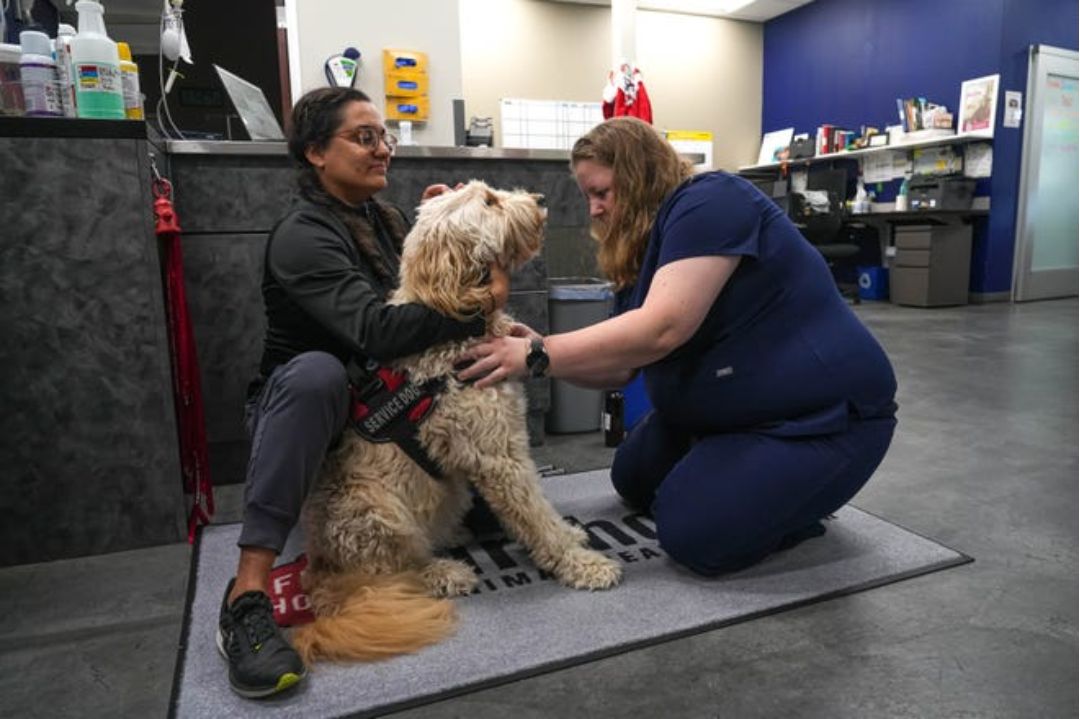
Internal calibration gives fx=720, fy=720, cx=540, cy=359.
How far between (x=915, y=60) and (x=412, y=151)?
6.86m

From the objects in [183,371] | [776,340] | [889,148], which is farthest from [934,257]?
[183,371]

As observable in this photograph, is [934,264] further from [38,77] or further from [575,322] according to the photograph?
[38,77]

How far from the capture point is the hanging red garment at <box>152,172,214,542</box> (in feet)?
6.19

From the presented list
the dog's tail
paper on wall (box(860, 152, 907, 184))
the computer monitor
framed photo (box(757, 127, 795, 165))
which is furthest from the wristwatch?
framed photo (box(757, 127, 795, 165))

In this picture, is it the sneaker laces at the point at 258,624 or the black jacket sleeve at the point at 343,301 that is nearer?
the sneaker laces at the point at 258,624

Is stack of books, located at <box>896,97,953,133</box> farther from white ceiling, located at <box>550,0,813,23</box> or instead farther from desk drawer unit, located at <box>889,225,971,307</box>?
white ceiling, located at <box>550,0,813,23</box>

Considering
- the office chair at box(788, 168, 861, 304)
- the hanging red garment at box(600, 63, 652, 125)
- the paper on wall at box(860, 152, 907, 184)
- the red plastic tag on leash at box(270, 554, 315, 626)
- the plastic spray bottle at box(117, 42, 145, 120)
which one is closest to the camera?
the red plastic tag on leash at box(270, 554, 315, 626)

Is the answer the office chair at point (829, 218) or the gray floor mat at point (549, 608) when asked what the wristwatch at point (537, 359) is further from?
the office chair at point (829, 218)

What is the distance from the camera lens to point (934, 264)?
6.64 metres

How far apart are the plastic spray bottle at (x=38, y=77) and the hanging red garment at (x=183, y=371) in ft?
0.89

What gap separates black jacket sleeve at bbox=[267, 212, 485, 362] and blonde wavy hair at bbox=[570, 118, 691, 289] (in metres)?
0.42

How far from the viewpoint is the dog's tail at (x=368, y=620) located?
133 centimetres

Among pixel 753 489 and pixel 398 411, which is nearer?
pixel 398 411

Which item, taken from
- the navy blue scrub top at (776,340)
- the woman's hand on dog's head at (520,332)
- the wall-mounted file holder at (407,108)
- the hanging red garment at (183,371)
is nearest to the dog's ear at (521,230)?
the woman's hand on dog's head at (520,332)
